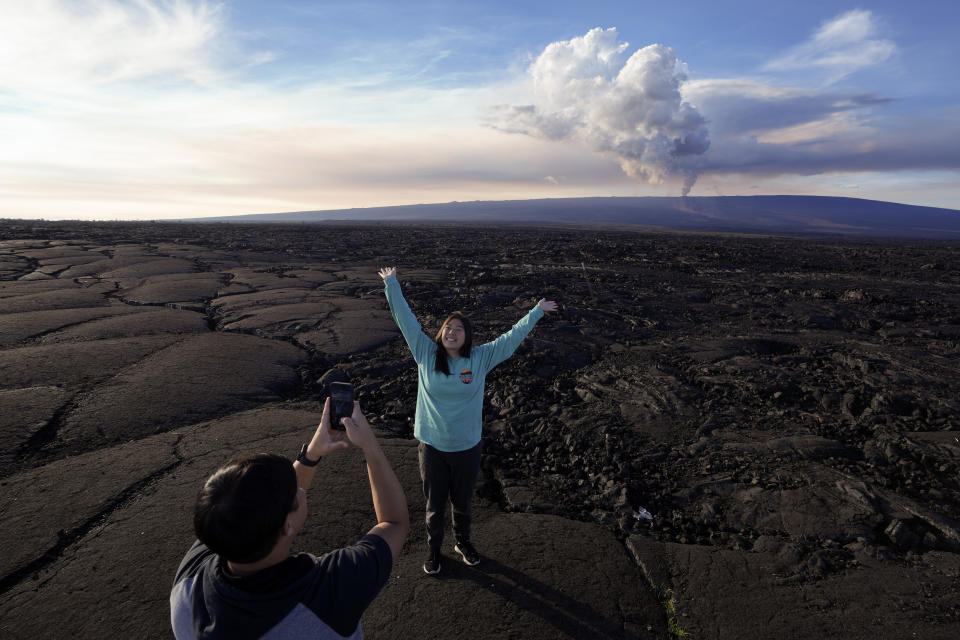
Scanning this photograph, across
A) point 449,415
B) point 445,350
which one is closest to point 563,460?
point 449,415

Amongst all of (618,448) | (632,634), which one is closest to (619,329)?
(618,448)

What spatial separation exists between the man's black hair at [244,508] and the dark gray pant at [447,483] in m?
1.80

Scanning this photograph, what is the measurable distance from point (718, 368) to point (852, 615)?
4505mm

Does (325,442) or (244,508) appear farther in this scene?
(325,442)

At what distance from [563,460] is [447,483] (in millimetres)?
1872

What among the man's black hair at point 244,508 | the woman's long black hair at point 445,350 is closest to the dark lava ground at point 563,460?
the woman's long black hair at point 445,350

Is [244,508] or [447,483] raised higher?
[244,508]

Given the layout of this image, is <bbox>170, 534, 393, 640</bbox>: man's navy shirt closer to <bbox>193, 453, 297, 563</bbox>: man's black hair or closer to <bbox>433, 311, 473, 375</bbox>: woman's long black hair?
<bbox>193, 453, 297, 563</bbox>: man's black hair

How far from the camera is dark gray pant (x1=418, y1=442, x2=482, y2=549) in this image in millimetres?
2930

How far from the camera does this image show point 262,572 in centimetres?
116

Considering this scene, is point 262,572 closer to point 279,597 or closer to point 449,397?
point 279,597

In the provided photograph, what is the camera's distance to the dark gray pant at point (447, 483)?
115 inches

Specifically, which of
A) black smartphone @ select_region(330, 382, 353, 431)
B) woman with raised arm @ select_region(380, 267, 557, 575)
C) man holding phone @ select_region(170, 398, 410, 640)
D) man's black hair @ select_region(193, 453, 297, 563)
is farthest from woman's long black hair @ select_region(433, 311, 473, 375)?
man's black hair @ select_region(193, 453, 297, 563)

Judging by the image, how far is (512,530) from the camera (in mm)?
3475
